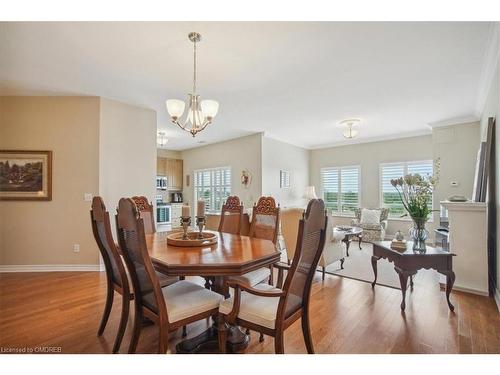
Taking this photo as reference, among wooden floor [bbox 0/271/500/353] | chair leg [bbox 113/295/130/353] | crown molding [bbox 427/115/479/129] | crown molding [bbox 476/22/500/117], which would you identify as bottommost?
wooden floor [bbox 0/271/500/353]

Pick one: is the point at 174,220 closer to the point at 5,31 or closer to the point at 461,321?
the point at 5,31

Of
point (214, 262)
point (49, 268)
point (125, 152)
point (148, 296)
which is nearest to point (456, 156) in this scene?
point (214, 262)

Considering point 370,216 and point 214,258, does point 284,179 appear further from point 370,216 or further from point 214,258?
point 214,258

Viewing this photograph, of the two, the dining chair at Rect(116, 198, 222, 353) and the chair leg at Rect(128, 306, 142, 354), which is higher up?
the dining chair at Rect(116, 198, 222, 353)

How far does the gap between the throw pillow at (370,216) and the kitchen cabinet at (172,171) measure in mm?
5557

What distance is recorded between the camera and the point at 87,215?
150 inches

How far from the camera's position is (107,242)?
6.16 feet

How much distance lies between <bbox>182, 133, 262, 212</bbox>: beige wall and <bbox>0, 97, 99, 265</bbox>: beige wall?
334 cm

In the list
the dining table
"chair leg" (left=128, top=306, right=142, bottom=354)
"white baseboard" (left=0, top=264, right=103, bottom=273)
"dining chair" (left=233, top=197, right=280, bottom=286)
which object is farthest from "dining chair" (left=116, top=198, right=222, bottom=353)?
"white baseboard" (left=0, top=264, right=103, bottom=273)

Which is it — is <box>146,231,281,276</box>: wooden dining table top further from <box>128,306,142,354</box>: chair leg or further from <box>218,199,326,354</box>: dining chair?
<box>128,306,142,354</box>: chair leg

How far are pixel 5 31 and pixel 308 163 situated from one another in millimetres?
6850

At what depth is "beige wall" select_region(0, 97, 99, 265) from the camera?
3.68m

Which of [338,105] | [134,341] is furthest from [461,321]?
[338,105]

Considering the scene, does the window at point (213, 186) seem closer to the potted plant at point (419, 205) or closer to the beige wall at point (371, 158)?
the beige wall at point (371, 158)
